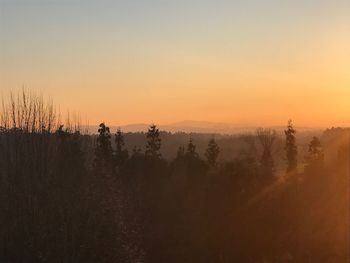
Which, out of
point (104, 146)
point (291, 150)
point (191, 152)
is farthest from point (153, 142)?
point (291, 150)

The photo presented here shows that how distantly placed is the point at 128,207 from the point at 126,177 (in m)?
4.52

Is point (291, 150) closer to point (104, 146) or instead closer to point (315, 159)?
point (315, 159)

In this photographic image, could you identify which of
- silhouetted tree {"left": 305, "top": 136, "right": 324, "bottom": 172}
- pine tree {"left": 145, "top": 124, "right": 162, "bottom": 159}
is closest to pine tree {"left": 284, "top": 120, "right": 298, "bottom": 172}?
silhouetted tree {"left": 305, "top": 136, "right": 324, "bottom": 172}

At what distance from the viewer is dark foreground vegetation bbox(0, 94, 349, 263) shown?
571 inches

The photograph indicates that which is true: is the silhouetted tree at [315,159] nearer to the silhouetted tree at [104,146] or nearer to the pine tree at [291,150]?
the pine tree at [291,150]

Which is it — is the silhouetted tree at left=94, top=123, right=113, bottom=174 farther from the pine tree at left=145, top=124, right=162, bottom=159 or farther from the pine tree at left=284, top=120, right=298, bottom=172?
the pine tree at left=284, top=120, right=298, bottom=172

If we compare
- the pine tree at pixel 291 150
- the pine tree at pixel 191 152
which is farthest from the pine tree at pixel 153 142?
the pine tree at pixel 291 150

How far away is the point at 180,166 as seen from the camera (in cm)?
2688

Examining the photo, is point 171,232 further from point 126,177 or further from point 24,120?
point 24,120

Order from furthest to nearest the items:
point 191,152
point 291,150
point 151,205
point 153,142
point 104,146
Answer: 1. point 291,150
2. point 153,142
3. point 191,152
4. point 104,146
5. point 151,205

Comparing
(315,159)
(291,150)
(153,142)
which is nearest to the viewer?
(315,159)

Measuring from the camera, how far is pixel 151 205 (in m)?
23.7

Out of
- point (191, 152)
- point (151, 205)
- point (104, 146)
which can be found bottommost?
point (151, 205)

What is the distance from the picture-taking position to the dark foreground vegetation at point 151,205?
47.6 feet
